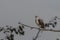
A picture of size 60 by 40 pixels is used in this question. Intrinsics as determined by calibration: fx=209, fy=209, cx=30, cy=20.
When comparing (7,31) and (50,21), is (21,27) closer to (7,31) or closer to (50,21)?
(7,31)

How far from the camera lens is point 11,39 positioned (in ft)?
11.2

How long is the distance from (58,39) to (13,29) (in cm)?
91

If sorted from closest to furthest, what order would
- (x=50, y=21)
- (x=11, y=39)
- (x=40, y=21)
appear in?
(x=11, y=39)
(x=50, y=21)
(x=40, y=21)

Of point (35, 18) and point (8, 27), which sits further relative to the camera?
point (35, 18)

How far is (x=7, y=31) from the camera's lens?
3.49 m

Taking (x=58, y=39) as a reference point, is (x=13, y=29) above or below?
above

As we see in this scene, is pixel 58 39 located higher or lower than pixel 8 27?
lower

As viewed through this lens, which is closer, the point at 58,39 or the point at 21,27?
the point at 21,27

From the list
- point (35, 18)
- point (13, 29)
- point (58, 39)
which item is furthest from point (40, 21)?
point (13, 29)

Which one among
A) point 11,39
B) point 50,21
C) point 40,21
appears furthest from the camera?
point 40,21

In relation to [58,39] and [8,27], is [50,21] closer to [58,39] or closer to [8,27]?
[58,39]

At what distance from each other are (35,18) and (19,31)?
135 cm

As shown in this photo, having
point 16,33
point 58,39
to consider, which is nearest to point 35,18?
point 58,39

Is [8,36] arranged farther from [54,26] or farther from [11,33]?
[54,26]
